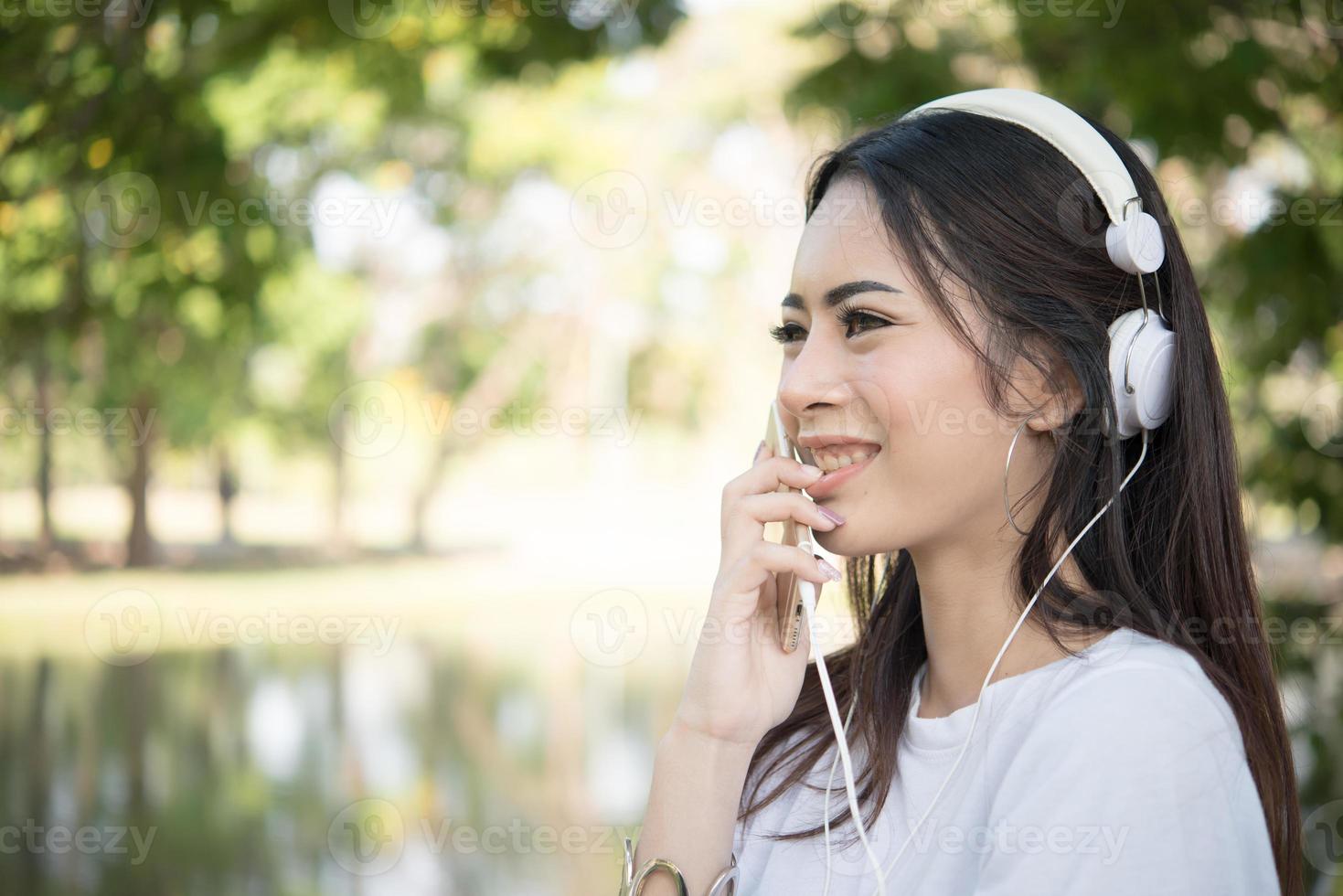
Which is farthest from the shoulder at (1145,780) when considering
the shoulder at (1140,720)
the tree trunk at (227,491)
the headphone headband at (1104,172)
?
the tree trunk at (227,491)

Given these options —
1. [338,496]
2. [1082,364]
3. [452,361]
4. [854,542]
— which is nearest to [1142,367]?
[1082,364]

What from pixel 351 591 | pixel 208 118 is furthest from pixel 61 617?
pixel 208 118

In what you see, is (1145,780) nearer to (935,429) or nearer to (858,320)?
(935,429)

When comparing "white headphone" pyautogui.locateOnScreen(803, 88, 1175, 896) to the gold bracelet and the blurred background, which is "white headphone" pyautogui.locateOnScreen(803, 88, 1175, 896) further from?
the blurred background

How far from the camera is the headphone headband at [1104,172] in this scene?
1639mm

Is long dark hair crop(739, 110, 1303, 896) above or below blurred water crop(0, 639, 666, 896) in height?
above

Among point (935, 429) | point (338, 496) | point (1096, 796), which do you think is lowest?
point (1096, 796)

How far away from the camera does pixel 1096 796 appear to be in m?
1.39

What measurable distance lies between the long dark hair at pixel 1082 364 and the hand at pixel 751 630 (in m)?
0.18

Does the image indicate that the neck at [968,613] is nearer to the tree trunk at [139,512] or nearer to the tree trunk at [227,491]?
the tree trunk at [139,512]

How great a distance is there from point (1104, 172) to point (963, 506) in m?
0.49

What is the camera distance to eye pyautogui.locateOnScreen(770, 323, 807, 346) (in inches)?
72.6

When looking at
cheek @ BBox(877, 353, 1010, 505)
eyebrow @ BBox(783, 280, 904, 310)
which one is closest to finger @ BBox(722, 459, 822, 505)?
cheek @ BBox(877, 353, 1010, 505)

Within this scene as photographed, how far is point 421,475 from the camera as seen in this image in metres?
29.6
